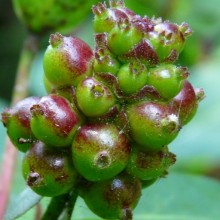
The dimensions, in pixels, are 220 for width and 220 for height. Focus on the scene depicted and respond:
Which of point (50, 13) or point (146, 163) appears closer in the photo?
point (146, 163)

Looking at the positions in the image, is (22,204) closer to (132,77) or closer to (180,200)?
(132,77)

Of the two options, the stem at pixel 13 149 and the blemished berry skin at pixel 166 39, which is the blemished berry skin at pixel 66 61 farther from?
the stem at pixel 13 149

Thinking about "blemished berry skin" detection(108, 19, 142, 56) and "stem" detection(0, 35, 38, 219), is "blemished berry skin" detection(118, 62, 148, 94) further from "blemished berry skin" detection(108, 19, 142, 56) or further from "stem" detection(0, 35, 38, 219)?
"stem" detection(0, 35, 38, 219)

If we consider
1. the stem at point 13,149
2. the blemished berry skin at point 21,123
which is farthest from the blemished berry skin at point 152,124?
the stem at point 13,149

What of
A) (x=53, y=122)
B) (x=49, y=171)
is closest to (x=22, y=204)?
(x=49, y=171)

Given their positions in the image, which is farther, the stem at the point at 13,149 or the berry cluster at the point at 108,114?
the stem at the point at 13,149

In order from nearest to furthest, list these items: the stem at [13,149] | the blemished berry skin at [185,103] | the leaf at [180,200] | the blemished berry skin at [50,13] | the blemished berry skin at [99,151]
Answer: the blemished berry skin at [99,151] < the blemished berry skin at [185,103] < the stem at [13,149] < the leaf at [180,200] < the blemished berry skin at [50,13]
